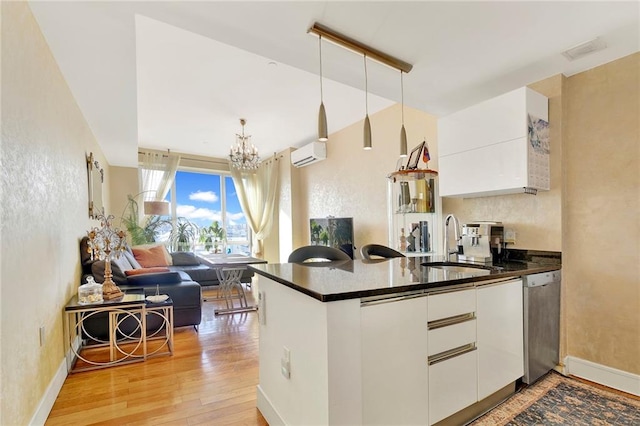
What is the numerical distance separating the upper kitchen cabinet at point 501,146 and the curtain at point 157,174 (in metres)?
5.90

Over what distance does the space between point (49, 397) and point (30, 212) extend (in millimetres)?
1235

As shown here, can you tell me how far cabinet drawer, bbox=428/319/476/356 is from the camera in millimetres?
1674

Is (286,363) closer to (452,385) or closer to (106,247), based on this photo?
(452,385)

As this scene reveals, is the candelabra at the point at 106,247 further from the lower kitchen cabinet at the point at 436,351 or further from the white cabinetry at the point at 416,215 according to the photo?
the white cabinetry at the point at 416,215

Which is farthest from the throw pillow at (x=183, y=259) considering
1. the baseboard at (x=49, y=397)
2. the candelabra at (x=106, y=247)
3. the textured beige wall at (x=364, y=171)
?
the baseboard at (x=49, y=397)

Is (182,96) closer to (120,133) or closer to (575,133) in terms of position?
(120,133)

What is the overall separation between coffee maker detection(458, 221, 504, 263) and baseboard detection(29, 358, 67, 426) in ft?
10.4

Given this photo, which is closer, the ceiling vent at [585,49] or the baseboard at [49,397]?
the baseboard at [49,397]

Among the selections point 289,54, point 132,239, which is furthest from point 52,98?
point 132,239

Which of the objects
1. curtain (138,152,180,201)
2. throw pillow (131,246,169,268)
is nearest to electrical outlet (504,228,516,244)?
throw pillow (131,246,169,268)

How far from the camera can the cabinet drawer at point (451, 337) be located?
1.67m

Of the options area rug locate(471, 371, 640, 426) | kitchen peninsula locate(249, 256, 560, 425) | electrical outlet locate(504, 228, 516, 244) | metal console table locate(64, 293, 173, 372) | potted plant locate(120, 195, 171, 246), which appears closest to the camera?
kitchen peninsula locate(249, 256, 560, 425)

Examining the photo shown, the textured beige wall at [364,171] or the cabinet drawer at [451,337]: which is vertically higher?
the textured beige wall at [364,171]

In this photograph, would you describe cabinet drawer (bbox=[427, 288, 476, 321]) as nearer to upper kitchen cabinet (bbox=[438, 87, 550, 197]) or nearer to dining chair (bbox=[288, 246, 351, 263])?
dining chair (bbox=[288, 246, 351, 263])
